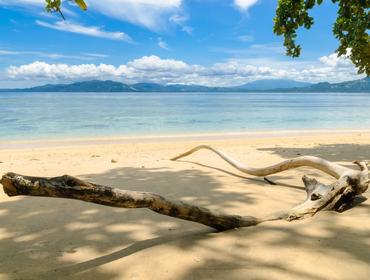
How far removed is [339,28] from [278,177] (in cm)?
762

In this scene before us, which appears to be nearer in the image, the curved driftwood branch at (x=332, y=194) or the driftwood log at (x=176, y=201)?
the driftwood log at (x=176, y=201)

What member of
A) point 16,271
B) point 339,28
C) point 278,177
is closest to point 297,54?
point 339,28

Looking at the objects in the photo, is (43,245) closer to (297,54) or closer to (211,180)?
(211,180)

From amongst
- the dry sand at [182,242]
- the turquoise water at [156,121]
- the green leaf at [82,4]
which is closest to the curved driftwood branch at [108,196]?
the dry sand at [182,242]

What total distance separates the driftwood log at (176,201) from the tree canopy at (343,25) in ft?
23.8

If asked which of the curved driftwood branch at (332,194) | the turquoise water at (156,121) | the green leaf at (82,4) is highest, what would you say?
the green leaf at (82,4)

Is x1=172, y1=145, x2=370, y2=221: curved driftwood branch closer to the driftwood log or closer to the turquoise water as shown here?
the driftwood log

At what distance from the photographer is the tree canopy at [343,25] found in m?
11.1

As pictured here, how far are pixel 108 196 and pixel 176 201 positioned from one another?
762mm

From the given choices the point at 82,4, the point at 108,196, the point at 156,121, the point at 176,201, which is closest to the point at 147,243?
the point at 176,201

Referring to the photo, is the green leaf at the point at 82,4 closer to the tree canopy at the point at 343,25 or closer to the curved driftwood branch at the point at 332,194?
the curved driftwood branch at the point at 332,194

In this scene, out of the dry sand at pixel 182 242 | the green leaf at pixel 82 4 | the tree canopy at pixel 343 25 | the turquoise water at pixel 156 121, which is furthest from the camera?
the turquoise water at pixel 156 121

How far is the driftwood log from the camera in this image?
2.48 m

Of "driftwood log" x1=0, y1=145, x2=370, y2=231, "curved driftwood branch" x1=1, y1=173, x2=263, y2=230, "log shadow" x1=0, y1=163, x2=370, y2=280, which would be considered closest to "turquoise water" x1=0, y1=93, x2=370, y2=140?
"log shadow" x1=0, y1=163, x2=370, y2=280
